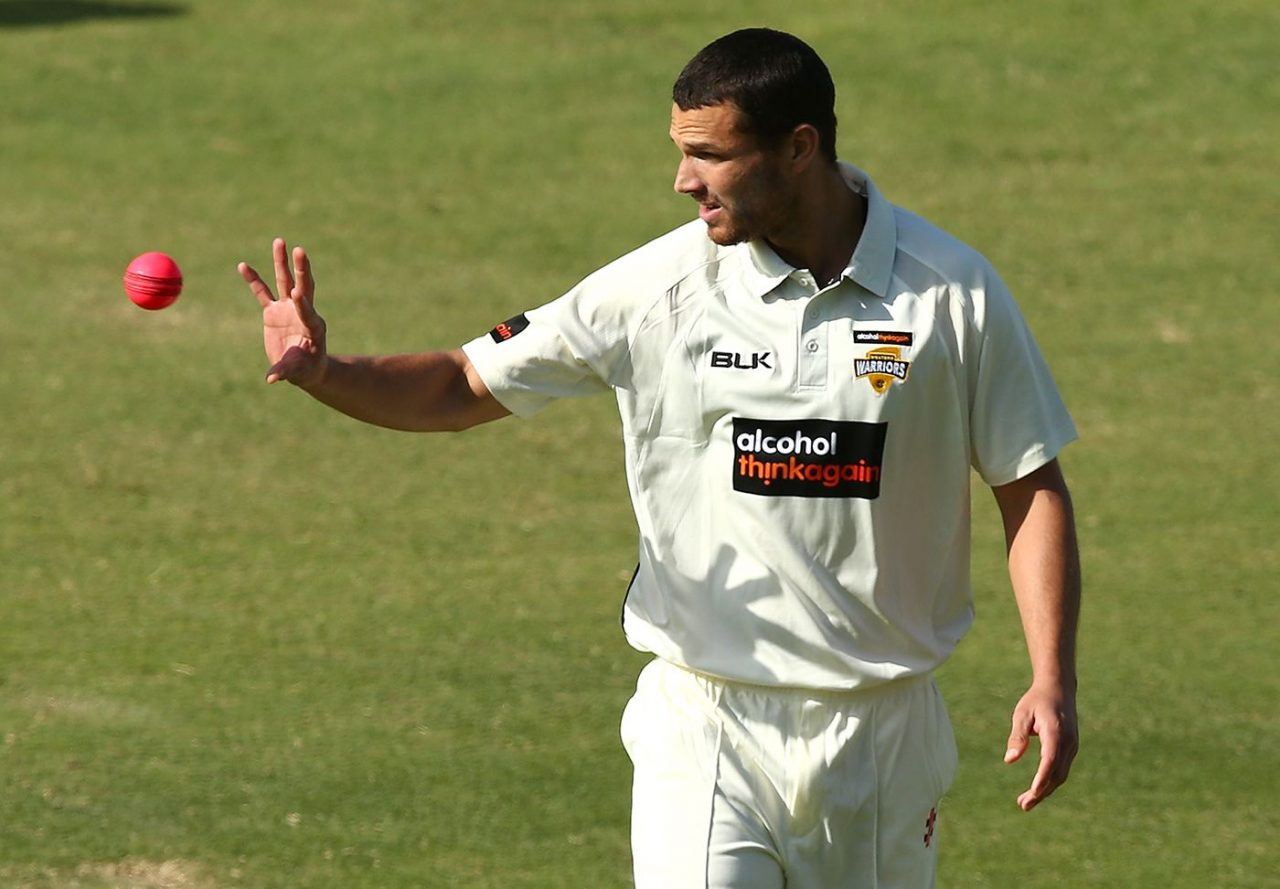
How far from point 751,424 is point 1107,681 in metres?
4.10

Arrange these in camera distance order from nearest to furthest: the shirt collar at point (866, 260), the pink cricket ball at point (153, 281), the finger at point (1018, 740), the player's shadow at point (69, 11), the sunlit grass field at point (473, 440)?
the finger at point (1018, 740), the shirt collar at point (866, 260), the pink cricket ball at point (153, 281), the sunlit grass field at point (473, 440), the player's shadow at point (69, 11)

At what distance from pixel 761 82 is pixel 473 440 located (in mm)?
6599

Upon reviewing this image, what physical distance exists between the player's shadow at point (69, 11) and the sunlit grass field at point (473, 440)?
0.23ft

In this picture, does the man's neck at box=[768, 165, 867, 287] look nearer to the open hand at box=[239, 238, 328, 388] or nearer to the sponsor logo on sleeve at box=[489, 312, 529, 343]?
the sponsor logo on sleeve at box=[489, 312, 529, 343]


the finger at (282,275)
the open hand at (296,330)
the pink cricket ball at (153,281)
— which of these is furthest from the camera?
the pink cricket ball at (153,281)

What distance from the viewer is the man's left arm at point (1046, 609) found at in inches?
165

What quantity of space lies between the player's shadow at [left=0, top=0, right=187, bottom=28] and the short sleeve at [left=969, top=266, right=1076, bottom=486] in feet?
46.2

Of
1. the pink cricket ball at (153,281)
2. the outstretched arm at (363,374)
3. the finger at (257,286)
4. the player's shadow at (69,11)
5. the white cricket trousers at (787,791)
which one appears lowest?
the white cricket trousers at (787,791)

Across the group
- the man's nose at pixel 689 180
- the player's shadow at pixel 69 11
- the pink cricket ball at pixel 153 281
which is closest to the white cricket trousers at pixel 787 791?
the man's nose at pixel 689 180

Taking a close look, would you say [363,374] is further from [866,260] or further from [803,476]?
[866,260]

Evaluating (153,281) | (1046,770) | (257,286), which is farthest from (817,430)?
(153,281)

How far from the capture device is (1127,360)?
11656 mm

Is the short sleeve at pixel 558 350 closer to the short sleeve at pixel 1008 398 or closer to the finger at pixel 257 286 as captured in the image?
the finger at pixel 257 286

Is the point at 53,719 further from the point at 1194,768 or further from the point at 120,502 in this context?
the point at 1194,768
